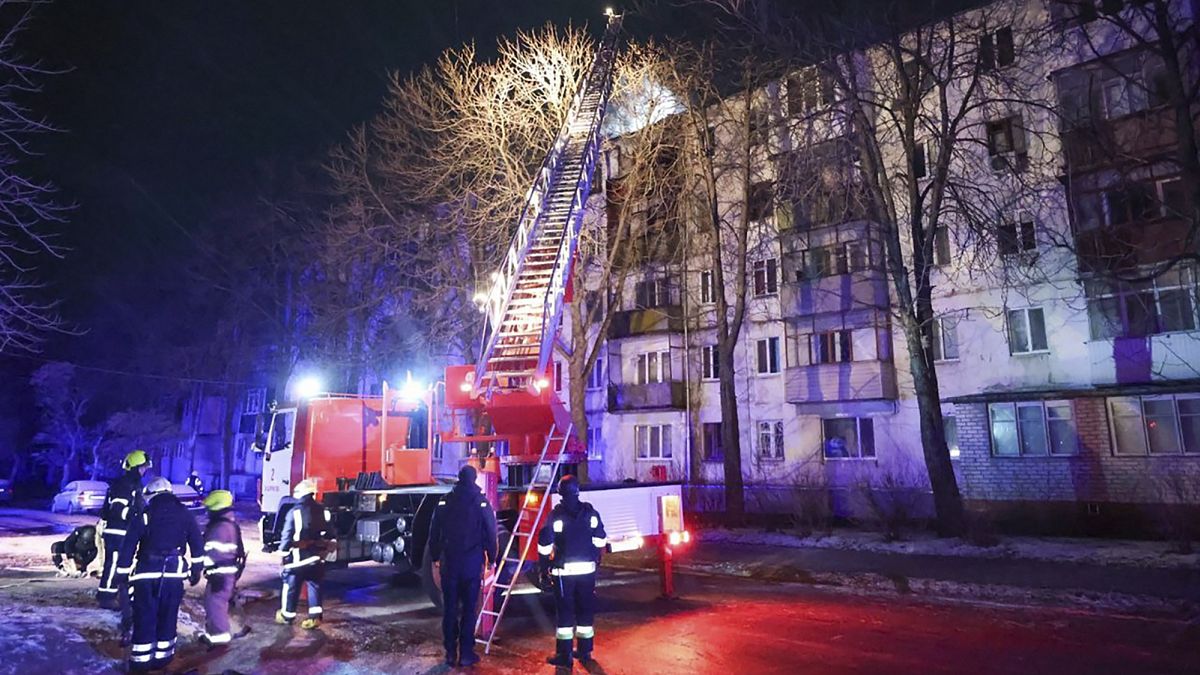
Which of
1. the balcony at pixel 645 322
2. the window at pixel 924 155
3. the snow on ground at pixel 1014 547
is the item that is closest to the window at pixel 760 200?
the window at pixel 924 155

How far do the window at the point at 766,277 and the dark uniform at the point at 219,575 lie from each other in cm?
2250

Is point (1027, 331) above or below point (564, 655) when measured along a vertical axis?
above

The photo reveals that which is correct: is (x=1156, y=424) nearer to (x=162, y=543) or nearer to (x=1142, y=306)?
(x=1142, y=306)

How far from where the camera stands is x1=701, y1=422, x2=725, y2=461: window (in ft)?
94.9

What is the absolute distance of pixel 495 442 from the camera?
9.90 m

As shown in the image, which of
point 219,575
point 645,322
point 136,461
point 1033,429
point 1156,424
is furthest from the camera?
point 645,322

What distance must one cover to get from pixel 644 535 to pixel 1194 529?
14.6 m

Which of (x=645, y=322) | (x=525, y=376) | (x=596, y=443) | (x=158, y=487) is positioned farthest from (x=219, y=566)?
(x=596, y=443)

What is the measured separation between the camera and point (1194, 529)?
16.5m

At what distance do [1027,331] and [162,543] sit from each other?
23039 mm

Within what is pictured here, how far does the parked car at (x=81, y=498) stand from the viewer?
28.1 metres

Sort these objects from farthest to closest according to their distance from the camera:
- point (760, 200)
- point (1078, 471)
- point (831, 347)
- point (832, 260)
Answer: point (831, 347) < point (832, 260) < point (760, 200) < point (1078, 471)

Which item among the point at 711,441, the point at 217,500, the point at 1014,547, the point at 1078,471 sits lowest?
the point at 1014,547

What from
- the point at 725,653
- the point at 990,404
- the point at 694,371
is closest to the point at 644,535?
the point at 725,653
